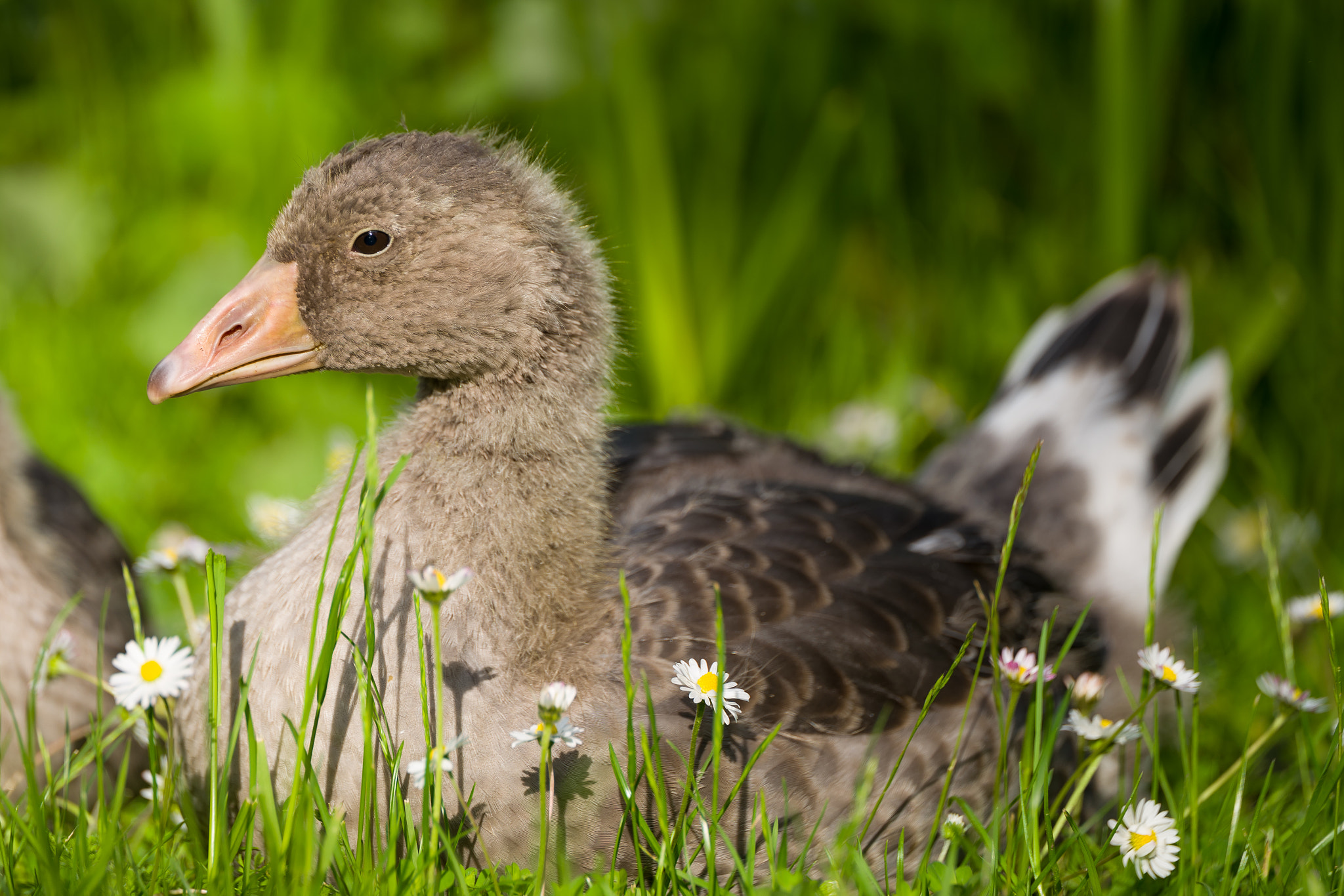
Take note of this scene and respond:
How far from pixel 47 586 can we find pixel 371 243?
136cm

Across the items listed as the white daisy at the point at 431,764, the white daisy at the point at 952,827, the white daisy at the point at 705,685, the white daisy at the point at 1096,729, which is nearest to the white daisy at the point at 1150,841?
the white daisy at the point at 1096,729

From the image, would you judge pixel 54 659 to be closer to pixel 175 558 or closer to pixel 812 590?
pixel 175 558

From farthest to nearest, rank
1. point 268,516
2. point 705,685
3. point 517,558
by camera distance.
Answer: point 268,516 < point 517,558 < point 705,685

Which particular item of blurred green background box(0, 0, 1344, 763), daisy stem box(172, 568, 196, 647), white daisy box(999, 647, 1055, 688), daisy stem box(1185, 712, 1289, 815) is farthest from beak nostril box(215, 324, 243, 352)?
daisy stem box(1185, 712, 1289, 815)

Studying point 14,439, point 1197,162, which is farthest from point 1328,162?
point 14,439

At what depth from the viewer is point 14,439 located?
11.7 ft

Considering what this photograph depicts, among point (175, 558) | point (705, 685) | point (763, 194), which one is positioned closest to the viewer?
point (705, 685)

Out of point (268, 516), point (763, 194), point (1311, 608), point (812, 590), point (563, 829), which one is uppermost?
point (763, 194)

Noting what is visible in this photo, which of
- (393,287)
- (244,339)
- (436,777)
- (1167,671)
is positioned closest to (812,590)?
(1167,671)

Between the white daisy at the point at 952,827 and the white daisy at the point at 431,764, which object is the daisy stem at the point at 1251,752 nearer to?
the white daisy at the point at 952,827

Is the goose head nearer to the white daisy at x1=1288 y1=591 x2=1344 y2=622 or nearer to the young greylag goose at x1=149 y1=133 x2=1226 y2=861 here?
the young greylag goose at x1=149 y1=133 x2=1226 y2=861

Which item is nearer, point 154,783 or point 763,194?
point 154,783

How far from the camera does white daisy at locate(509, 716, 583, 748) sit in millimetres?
2340

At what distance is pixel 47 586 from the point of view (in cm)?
334
